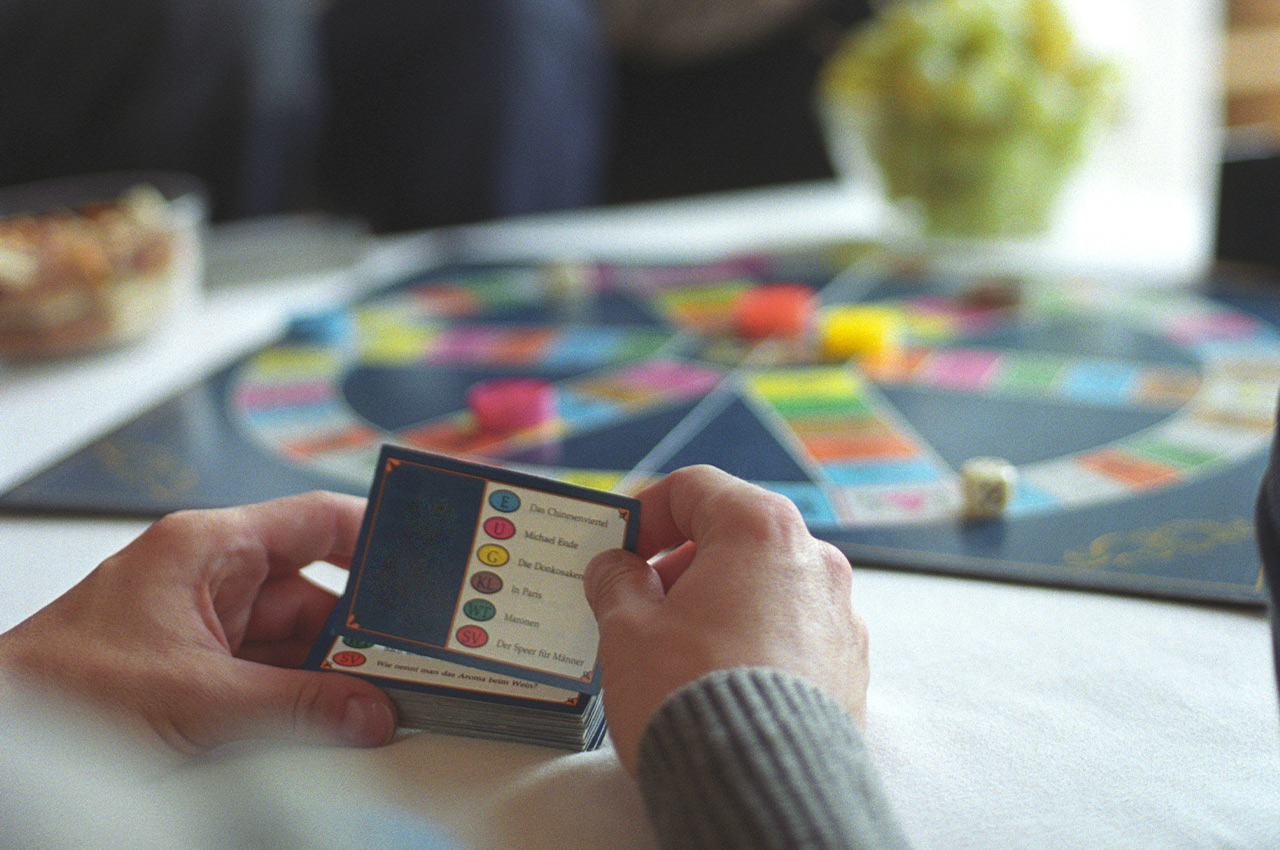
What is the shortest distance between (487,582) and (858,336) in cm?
75

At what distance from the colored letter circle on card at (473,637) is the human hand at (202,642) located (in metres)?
0.06

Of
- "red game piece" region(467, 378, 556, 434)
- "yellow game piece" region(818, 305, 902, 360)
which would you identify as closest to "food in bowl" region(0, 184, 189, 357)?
"red game piece" region(467, 378, 556, 434)

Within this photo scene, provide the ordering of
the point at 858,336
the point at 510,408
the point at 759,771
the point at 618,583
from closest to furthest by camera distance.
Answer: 1. the point at 759,771
2. the point at 618,583
3. the point at 510,408
4. the point at 858,336

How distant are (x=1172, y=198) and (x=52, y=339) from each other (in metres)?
1.89

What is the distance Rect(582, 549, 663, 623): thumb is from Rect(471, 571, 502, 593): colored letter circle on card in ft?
0.17

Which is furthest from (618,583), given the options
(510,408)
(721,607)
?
(510,408)

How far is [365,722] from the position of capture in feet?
1.92

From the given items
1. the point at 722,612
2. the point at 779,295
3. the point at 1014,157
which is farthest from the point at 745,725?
the point at 1014,157

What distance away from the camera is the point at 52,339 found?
4.21 feet

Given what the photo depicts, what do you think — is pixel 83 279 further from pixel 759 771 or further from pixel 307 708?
pixel 759 771

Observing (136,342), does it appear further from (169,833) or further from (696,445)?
(169,833)

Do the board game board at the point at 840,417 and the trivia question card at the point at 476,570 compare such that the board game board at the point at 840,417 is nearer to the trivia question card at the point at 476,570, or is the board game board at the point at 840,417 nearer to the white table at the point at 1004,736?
the white table at the point at 1004,736

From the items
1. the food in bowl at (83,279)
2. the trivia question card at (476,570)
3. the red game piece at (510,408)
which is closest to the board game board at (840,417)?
the red game piece at (510,408)

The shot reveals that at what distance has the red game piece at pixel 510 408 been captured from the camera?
1.05m
